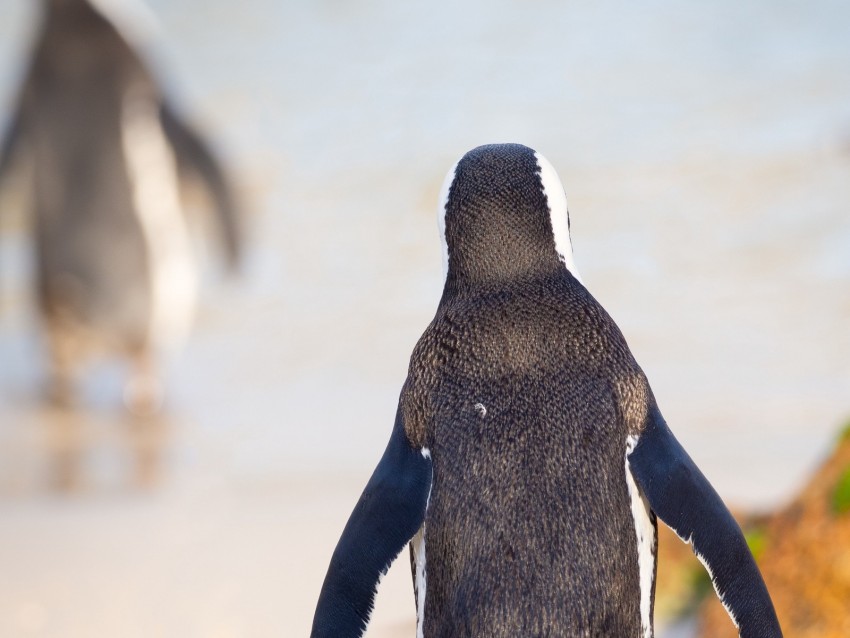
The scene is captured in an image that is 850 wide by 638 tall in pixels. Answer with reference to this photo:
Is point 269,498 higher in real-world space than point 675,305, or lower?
lower

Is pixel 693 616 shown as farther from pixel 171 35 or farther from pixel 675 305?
pixel 171 35

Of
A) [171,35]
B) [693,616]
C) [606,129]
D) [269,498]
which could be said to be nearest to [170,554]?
[269,498]

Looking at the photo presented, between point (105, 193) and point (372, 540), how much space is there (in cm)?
374

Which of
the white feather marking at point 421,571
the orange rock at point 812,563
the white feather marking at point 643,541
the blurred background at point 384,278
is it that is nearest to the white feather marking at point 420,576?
the white feather marking at point 421,571

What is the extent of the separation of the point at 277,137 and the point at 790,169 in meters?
3.97

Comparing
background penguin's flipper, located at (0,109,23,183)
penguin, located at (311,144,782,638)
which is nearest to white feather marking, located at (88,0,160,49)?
background penguin's flipper, located at (0,109,23,183)

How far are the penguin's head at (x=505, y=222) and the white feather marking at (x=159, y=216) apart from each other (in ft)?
11.7

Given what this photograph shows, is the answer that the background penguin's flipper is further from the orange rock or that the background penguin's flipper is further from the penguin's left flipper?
the penguin's left flipper

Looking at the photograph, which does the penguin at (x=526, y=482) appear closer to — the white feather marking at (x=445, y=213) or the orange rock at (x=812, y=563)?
the white feather marking at (x=445, y=213)

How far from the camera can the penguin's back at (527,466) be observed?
167 centimetres

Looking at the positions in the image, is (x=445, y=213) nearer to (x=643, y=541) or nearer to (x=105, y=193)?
(x=643, y=541)

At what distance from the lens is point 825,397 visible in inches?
189

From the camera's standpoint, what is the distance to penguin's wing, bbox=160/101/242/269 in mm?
5445

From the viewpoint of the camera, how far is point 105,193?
5223 millimetres
